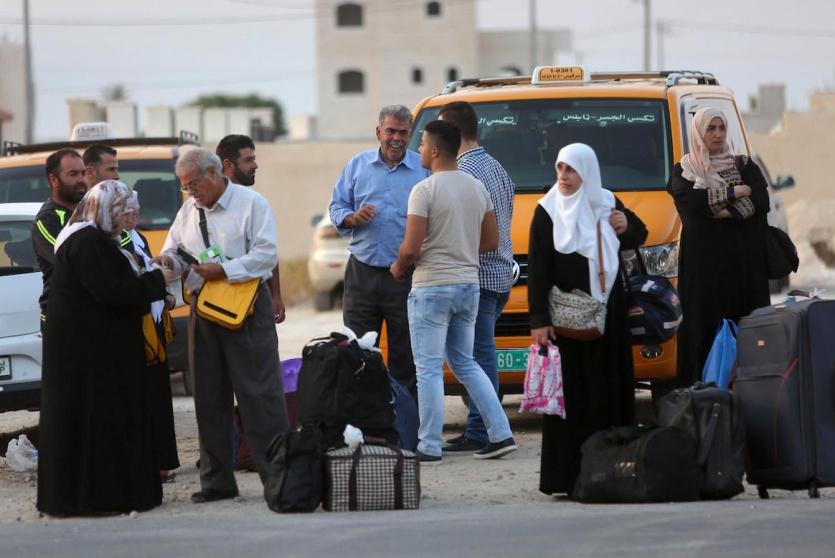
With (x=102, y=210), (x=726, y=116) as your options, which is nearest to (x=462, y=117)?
(x=726, y=116)

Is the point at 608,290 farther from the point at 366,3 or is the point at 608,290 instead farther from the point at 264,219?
the point at 366,3

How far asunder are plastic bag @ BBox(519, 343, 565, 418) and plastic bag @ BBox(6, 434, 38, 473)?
3605 millimetres

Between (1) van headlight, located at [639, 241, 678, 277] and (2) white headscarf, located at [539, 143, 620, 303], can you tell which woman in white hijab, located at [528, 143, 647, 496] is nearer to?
(2) white headscarf, located at [539, 143, 620, 303]

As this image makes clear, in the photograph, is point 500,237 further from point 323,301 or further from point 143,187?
point 323,301

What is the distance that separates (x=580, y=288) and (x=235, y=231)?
1797 mm

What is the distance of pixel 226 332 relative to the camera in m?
8.44

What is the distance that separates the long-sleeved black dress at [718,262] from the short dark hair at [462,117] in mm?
1247

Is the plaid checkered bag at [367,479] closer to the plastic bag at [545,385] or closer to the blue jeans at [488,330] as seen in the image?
the plastic bag at [545,385]

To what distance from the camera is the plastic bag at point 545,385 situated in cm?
798

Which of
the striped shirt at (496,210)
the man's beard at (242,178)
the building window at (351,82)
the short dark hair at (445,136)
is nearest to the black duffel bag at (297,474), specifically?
the short dark hair at (445,136)

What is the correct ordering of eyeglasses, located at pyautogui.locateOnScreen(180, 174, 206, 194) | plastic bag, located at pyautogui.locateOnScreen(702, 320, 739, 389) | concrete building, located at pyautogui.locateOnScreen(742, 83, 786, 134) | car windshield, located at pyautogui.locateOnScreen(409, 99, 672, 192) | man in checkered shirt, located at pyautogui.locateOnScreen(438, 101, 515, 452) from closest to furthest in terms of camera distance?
eyeglasses, located at pyautogui.locateOnScreen(180, 174, 206, 194)
plastic bag, located at pyautogui.locateOnScreen(702, 320, 739, 389)
man in checkered shirt, located at pyautogui.locateOnScreen(438, 101, 515, 452)
car windshield, located at pyautogui.locateOnScreen(409, 99, 672, 192)
concrete building, located at pyautogui.locateOnScreen(742, 83, 786, 134)

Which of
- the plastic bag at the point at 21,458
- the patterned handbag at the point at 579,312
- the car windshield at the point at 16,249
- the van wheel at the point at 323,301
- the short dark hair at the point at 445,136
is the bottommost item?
the van wheel at the point at 323,301

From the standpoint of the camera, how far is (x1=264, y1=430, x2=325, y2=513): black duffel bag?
26.2 feet

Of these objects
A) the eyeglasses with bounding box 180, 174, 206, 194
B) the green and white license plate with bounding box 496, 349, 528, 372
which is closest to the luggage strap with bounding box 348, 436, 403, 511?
the eyeglasses with bounding box 180, 174, 206, 194
